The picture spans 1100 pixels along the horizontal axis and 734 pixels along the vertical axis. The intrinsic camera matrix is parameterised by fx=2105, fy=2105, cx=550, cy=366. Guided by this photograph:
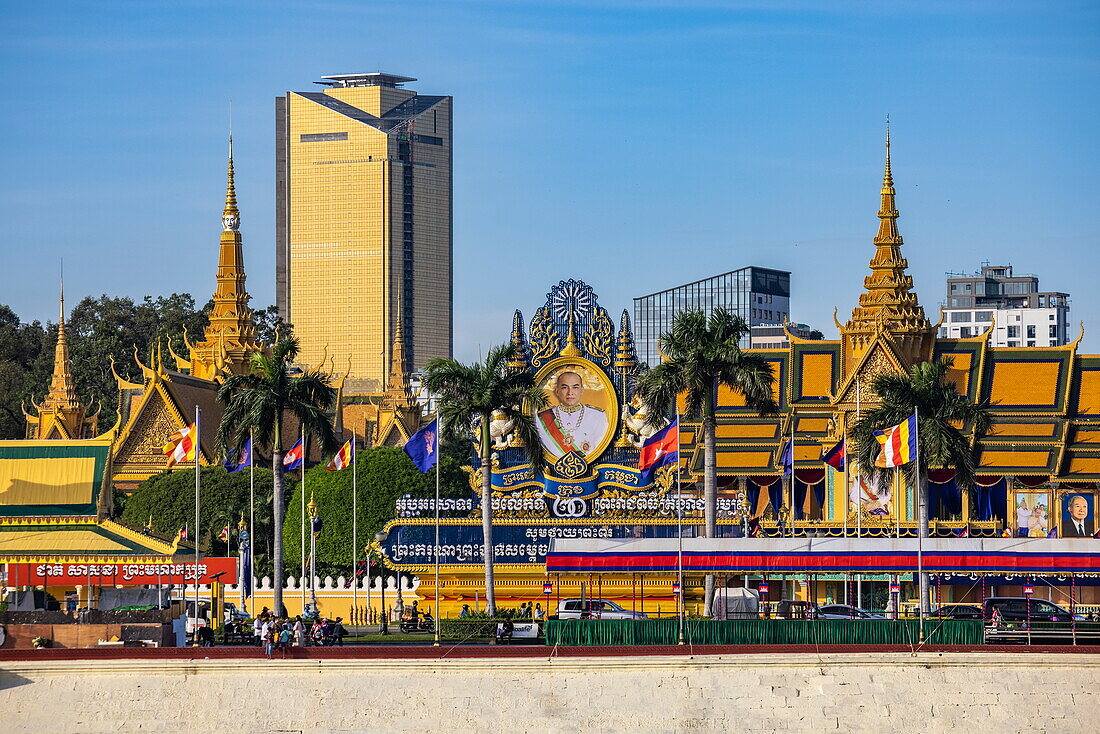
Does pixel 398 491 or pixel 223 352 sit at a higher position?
pixel 223 352

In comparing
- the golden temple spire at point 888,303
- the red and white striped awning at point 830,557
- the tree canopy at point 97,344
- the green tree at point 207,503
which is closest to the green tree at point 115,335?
the tree canopy at point 97,344

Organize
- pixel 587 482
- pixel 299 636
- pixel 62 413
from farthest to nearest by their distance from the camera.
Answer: pixel 62 413 → pixel 587 482 → pixel 299 636

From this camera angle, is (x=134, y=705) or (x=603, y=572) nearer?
(x=134, y=705)

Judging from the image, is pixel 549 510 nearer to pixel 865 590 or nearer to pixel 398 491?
pixel 865 590

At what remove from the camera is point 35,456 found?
85375 mm

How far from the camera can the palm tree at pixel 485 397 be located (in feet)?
230

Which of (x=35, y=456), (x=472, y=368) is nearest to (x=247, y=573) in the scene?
(x=35, y=456)

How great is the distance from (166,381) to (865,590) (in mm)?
49166

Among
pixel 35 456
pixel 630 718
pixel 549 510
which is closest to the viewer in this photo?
pixel 630 718

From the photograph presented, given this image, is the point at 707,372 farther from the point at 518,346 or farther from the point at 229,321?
the point at 229,321

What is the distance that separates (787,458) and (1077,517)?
40.4 feet

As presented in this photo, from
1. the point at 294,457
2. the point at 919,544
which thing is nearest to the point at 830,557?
the point at 919,544

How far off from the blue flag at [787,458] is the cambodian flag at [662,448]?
14489 millimetres

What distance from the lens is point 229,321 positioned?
144 meters
